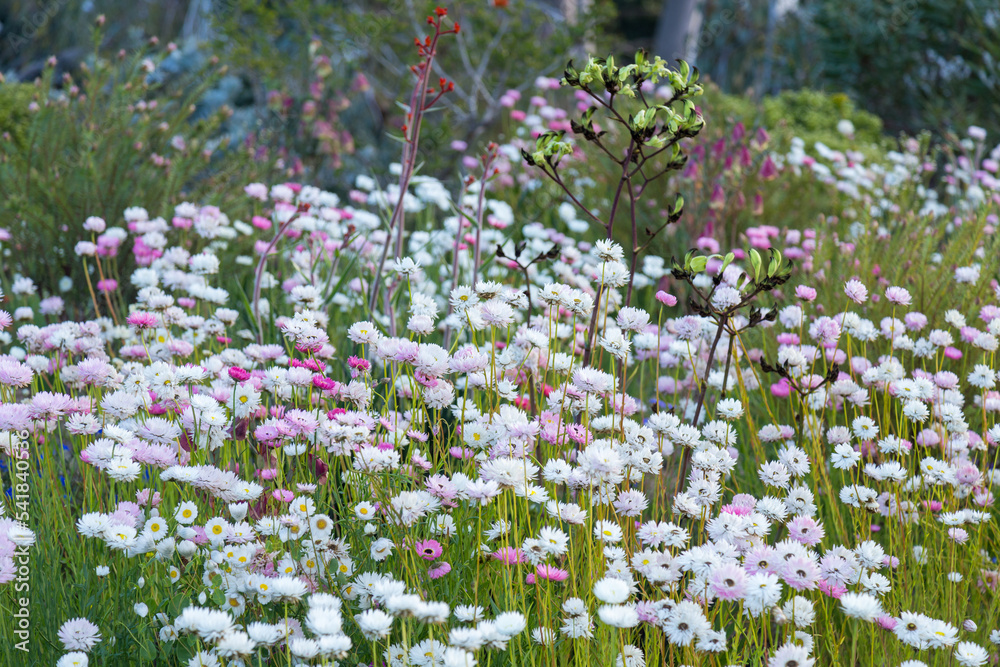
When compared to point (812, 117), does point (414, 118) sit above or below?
below

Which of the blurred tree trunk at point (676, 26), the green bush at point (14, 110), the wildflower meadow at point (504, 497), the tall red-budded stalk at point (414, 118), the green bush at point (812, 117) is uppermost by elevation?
the blurred tree trunk at point (676, 26)

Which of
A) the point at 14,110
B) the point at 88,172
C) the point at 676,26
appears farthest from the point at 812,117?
the point at 14,110

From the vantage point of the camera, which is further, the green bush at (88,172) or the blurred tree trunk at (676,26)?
the blurred tree trunk at (676,26)

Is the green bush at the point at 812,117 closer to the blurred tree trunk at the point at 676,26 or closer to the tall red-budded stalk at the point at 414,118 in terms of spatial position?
the tall red-budded stalk at the point at 414,118

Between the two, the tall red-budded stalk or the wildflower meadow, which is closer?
the wildflower meadow

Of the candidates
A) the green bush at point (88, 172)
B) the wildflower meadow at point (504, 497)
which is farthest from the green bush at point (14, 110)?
the wildflower meadow at point (504, 497)

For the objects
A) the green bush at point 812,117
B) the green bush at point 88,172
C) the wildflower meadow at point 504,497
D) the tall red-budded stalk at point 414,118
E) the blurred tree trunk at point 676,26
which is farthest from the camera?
the blurred tree trunk at point 676,26

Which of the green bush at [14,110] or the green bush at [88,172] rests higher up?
the green bush at [14,110]

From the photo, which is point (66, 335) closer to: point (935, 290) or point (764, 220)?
point (935, 290)

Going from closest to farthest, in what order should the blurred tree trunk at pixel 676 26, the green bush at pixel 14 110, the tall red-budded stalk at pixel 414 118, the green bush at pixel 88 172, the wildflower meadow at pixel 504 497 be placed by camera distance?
the wildflower meadow at pixel 504 497, the tall red-budded stalk at pixel 414 118, the green bush at pixel 88 172, the green bush at pixel 14 110, the blurred tree trunk at pixel 676 26

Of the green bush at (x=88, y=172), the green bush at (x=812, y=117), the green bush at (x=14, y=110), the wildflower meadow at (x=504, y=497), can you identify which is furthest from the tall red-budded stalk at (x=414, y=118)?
the green bush at (x=812, y=117)

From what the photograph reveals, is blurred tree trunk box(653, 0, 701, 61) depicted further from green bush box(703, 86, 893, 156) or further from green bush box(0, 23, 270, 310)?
green bush box(0, 23, 270, 310)

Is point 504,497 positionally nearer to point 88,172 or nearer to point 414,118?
point 414,118

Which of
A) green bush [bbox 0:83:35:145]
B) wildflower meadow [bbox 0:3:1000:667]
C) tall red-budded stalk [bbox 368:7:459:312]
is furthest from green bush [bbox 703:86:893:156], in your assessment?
green bush [bbox 0:83:35:145]
